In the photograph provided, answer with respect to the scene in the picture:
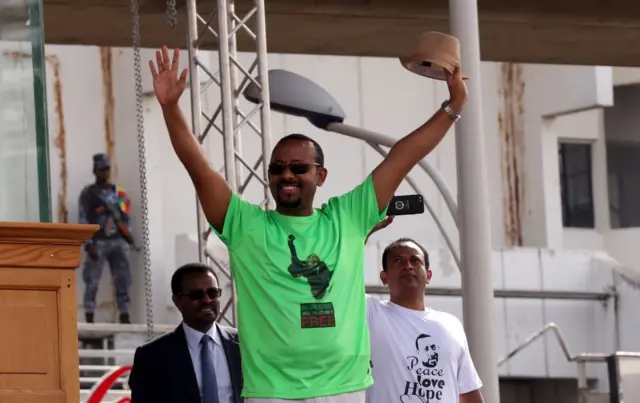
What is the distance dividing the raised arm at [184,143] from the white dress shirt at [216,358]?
198 centimetres

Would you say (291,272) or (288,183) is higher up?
(288,183)

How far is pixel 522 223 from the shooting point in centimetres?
2647

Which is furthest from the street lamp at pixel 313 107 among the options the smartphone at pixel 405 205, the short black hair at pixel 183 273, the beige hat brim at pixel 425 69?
the beige hat brim at pixel 425 69

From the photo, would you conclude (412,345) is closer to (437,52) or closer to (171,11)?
(437,52)

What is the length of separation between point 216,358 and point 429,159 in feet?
59.2

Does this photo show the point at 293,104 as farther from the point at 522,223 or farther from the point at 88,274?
the point at 522,223

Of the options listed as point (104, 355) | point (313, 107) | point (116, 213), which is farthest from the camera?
point (116, 213)

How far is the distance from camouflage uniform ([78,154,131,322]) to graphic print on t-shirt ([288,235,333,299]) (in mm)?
14942

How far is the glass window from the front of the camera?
7.14 metres

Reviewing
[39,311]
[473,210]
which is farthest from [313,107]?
[39,311]

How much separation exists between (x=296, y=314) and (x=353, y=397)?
1.07 feet

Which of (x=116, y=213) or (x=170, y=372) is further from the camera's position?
(x=116, y=213)

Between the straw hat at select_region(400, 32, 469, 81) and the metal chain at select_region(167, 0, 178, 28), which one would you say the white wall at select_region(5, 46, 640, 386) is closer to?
the metal chain at select_region(167, 0, 178, 28)

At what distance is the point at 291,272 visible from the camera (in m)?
5.62
